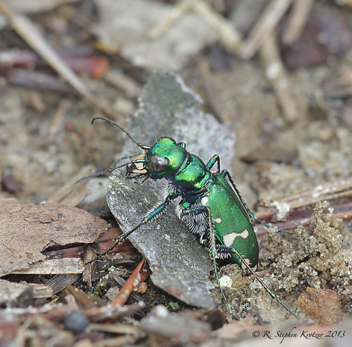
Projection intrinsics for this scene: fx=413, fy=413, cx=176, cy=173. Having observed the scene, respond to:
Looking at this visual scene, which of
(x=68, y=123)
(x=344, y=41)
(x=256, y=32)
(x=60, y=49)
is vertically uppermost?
(x=344, y=41)

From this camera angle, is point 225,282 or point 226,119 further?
point 226,119

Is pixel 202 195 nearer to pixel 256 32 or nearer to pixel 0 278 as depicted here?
pixel 0 278

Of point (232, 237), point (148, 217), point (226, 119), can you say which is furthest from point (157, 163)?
point (226, 119)

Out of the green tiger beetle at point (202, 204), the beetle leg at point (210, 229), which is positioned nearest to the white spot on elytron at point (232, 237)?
the green tiger beetle at point (202, 204)

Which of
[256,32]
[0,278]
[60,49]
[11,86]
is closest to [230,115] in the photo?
[256,32]

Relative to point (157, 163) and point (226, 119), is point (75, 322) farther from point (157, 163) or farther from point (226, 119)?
point (226, 119)

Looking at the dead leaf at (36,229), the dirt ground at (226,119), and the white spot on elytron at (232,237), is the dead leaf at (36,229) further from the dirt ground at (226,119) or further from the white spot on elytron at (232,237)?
the white spot on elytron at (232,237)
